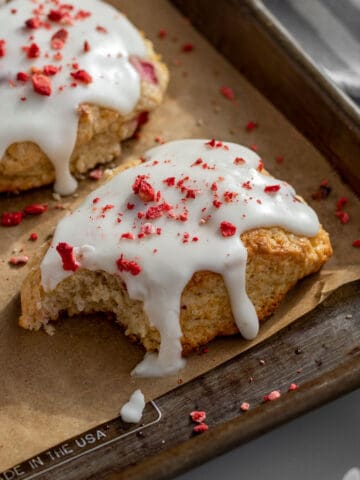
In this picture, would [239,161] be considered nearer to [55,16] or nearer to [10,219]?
[10,219]

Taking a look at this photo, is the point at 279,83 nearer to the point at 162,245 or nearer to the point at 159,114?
the point at 159,114

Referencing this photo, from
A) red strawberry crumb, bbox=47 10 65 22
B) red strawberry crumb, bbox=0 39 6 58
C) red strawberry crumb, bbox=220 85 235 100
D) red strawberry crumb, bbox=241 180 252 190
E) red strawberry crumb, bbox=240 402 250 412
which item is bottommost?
red strawberry crumb, bbox=0 39 6 58

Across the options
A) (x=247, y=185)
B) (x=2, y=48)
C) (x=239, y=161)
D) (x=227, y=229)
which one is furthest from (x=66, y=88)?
(x=227, y=229)

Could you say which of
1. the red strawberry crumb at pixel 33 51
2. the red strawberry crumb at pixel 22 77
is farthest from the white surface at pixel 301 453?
the red strawberry crumb at pixel 33 51

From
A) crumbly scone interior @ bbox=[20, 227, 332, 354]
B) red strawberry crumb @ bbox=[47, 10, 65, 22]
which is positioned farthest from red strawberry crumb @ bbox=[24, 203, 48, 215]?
red strawberry crumb @ bbox=[47, 10, 65, 22]

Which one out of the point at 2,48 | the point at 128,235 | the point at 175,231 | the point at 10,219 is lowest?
the point at 10,219

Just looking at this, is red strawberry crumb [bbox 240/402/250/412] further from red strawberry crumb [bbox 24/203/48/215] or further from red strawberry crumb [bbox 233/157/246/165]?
red strawberry crumb [bbox 24/203/48/215]

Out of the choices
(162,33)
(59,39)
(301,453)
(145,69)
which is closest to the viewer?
(301,453)
